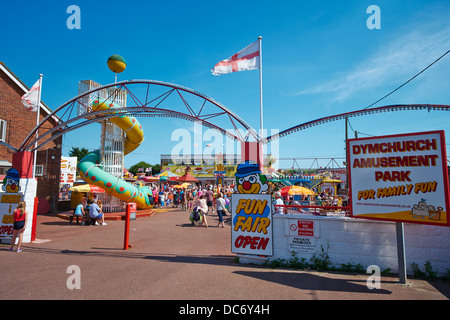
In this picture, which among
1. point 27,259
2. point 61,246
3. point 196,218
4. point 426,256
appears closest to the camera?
point 426,256

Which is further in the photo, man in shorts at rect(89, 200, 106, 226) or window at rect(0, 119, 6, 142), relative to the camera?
window at rect(0, 119, 6, 142)

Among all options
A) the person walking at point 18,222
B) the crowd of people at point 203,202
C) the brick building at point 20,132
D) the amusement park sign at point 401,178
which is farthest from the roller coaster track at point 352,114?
the brick building at point 20,132

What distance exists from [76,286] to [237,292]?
305 cm

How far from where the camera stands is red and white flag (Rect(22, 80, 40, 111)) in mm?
10969

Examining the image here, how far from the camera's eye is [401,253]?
5230 mm

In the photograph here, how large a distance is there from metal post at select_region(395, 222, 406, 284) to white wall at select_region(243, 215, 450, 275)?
1.30 ft

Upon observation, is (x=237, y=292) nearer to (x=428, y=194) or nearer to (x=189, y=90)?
(x=428, y=194)

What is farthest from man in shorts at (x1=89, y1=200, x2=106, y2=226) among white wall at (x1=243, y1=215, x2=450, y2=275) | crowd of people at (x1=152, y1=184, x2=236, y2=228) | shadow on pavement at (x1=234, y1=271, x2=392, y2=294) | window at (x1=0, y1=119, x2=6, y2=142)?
white wall at (x1=243, y1=215, x2=450, y2=275)

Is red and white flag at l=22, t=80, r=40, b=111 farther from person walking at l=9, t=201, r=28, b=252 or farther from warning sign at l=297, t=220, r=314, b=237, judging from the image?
warning sign at l=297, t=220, r=314, b=237

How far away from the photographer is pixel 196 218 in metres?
12.7

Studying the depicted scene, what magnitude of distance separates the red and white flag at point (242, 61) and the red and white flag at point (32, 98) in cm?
799

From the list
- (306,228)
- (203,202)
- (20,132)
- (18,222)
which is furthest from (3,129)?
(306,228)

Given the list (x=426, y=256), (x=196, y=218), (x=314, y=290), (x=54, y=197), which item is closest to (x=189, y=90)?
(x=196, y=218)

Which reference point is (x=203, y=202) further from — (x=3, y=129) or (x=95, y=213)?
(x=3, y=129)
